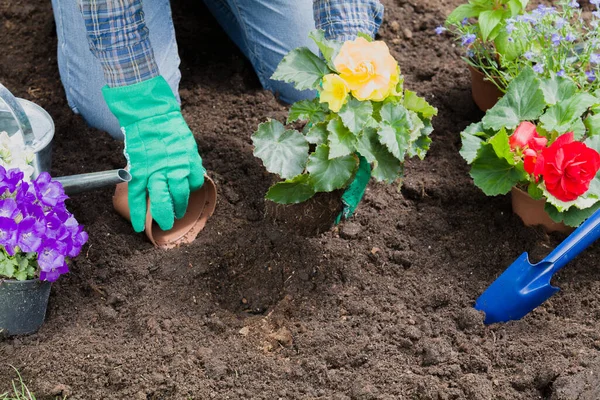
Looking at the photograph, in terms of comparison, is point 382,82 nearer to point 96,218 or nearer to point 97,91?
point 96,218

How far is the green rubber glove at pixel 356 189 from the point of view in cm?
215

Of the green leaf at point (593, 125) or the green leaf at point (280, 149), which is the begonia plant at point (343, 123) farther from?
the green leaf at point (593, 125)

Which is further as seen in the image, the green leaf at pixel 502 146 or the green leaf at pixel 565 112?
the green leaf at pixel 565 112

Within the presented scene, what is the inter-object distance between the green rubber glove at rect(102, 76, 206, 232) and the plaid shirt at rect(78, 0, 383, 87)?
5 centimetres

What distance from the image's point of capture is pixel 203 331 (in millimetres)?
2070

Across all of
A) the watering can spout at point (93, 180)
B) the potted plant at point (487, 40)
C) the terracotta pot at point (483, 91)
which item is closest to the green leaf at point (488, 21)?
the potted plant at point (487, 40)

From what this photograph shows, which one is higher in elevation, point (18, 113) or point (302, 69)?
point (302, 69)

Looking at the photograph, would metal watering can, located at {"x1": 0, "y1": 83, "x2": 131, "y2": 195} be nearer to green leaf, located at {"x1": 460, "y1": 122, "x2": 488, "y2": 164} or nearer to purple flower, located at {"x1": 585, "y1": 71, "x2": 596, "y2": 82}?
green leaf, located at {"x1": 460, "y1": 122, "x2": 488, "y2": 164}

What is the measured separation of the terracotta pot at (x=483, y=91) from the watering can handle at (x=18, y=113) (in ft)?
5.09

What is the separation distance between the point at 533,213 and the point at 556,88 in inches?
15.5

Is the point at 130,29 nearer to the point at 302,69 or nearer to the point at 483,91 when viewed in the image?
the point at 302,69

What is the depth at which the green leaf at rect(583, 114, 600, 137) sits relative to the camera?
86.7 inches

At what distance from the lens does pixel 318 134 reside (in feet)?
6.58

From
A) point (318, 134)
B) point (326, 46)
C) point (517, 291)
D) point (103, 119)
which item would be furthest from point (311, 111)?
point (103, 119)
